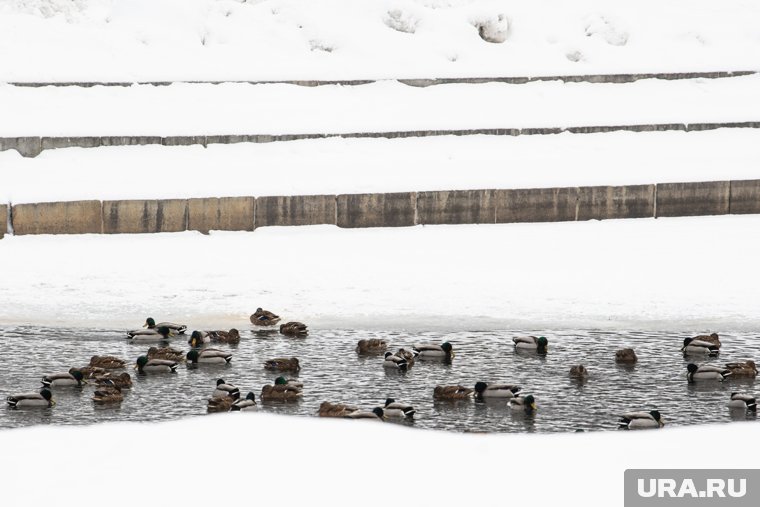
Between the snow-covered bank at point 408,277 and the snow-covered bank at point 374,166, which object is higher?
the snow-covered bank at point 374,166

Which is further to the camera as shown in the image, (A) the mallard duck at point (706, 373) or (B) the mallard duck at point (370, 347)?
(B) the mallard duck at point (370, 347)

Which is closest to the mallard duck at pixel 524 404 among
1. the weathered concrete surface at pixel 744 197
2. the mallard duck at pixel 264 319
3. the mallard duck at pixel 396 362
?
the mallard duck at pixel 396 362

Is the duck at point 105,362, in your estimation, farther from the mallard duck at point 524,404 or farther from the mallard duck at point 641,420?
the mallard duck at point 641,420

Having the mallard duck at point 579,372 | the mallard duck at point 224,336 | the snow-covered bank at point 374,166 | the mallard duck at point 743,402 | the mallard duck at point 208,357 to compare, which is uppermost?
the snow-covered bank at point 374,166

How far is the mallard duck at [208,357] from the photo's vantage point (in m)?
12.7

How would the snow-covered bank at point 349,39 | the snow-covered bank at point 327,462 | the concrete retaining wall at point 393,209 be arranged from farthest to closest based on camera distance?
the snow-covered bank at point 349,39
the concrete retaining wall at point 393,209
the snow-covered bank at point 327,462

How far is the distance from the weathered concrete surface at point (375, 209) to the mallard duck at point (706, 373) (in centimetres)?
712

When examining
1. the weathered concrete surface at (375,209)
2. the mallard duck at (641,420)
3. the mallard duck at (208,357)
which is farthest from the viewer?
the weathered concrete surface at (375,209)

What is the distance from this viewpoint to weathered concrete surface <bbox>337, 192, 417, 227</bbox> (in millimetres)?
18766

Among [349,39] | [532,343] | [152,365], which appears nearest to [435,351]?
[532,343]

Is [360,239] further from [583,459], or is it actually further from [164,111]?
[583,459]

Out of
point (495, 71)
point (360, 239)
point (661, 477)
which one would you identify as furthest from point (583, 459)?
point (495, 71)

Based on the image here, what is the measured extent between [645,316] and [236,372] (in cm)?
435

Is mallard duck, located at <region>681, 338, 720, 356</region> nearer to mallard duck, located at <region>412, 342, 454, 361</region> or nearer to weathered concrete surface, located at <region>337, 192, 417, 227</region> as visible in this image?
mallard duck, located at <region>412, 342, 454, 361</region>
